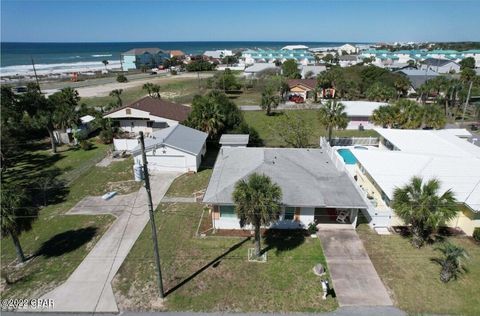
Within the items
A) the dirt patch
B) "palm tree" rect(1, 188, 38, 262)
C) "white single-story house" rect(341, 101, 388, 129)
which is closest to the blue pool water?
"white single-story house" rect(341, 101, 388, 129)

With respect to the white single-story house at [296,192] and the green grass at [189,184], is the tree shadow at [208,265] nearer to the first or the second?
the white single-story house at [296,192]

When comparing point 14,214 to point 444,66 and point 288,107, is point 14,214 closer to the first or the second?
point 288,107

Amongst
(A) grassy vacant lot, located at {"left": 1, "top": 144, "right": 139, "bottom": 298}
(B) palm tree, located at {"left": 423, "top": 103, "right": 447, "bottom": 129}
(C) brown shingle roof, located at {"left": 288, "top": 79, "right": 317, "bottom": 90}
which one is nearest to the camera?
(A) grassy vacant lot, located at {"left": 1, "top": 144, "right": 139, "bottom": 298}

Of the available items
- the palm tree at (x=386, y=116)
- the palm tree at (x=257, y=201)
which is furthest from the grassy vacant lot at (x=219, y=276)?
the palm tree at (x=386, y=116)

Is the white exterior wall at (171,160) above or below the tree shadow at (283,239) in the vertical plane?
above

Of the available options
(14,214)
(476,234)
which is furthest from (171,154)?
(476,234)

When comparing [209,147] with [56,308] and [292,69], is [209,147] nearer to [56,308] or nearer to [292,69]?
[56,308]

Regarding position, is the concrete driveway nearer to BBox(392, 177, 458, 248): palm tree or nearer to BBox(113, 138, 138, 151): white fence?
BBox(392, 177, 458, 248): palm tree
